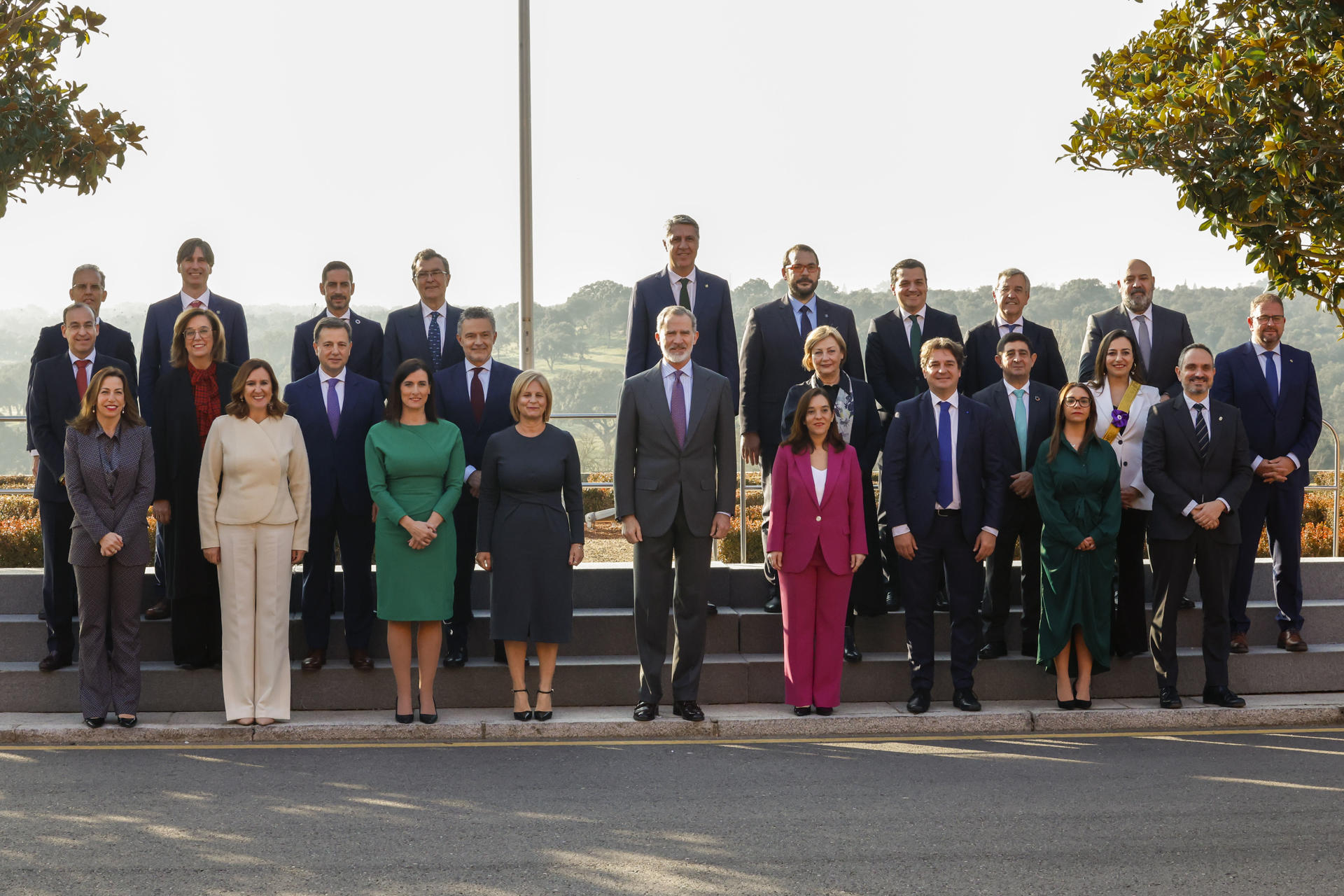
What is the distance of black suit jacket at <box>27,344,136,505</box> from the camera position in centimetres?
761

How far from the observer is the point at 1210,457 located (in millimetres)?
7535

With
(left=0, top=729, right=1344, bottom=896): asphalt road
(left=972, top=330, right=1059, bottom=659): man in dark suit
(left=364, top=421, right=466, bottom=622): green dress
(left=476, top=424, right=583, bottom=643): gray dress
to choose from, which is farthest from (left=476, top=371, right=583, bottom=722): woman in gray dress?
(left=972, top=330, right=1059, bottom=659): man in dark suit

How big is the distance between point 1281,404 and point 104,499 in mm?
7407

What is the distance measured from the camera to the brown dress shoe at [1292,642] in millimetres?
8062

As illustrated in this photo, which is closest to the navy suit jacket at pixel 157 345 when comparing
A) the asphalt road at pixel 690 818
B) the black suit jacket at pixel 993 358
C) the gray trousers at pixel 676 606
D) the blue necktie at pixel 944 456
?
the asphalt road at pixel 690 818

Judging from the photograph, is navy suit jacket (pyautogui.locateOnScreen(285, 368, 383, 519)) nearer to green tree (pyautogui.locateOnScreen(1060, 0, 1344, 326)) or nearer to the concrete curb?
the concrete curb

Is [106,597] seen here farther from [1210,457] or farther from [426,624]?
[1210,457]

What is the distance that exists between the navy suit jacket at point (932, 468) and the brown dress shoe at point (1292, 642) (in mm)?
2322

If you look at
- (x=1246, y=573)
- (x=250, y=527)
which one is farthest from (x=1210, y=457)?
(x=250, y=527)

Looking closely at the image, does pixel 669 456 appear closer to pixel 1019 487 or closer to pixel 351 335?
pixel 1019 487

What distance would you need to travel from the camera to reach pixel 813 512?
7.40 meters

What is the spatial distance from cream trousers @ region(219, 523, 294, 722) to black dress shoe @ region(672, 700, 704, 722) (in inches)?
89.9

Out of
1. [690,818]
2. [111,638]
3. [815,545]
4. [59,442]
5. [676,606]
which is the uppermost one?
[59,442]

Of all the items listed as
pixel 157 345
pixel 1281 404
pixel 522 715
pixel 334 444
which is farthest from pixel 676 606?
pixel 1281 404
